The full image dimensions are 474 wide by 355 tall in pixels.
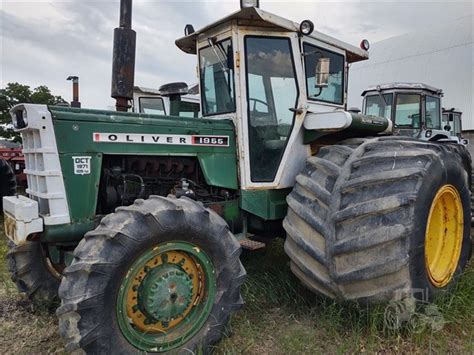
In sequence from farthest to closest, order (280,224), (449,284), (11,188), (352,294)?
(11,188) < (280,224) < (449,284) < (352,294)

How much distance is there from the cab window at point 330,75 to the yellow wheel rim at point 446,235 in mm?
1303

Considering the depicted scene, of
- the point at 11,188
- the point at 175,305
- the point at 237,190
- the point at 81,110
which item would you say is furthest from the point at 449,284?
the point at 11,188

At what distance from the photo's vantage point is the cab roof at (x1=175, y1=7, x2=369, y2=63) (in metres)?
3.02

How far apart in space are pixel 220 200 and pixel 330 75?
1.56 meters

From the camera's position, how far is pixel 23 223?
246 centimetres

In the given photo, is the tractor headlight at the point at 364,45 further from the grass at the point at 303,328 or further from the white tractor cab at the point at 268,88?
the grass at the point at 303,328

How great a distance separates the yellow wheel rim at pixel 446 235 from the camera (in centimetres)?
308

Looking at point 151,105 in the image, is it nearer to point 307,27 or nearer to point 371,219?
point 307,27

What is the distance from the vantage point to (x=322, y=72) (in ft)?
10.4

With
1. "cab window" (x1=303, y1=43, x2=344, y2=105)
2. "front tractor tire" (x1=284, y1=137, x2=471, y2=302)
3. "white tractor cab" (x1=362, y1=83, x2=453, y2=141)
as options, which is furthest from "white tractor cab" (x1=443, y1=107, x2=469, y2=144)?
"front tractor tire" (x1=284, y1=137, x2=471, y2=302)

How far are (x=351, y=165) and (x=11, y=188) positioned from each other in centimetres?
588

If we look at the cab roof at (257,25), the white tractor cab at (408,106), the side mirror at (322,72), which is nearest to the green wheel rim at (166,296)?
the side mirror at (322,72)

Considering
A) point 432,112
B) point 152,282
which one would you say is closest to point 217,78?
point 152,282

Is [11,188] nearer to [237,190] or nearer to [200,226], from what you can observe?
[237,190]
